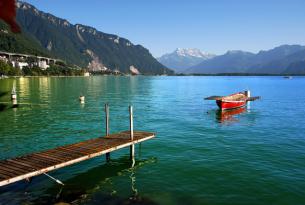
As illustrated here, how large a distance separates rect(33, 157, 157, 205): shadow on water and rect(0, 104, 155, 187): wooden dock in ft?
3.52

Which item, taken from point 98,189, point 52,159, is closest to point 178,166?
point 98,189

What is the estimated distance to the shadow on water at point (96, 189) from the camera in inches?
714

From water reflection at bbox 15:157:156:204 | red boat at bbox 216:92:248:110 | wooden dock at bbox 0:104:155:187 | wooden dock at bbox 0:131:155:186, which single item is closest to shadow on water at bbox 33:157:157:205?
water reflection at bbox 15:157:156:204

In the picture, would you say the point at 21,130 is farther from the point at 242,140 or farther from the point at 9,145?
the point at 242,140

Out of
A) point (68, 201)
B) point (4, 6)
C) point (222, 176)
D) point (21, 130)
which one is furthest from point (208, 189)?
point (21, 130)

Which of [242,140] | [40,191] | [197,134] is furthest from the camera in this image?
[197,134]

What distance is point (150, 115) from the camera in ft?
176

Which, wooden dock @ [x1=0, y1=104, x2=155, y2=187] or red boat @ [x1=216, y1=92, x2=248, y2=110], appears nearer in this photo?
wooden dock @ [x1=0, y1=104, x2=155, y2=187]

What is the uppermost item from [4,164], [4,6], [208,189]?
[4,6]

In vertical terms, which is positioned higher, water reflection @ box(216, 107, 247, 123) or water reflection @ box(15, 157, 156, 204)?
water reflection @ box(216, 107, 247, 123)

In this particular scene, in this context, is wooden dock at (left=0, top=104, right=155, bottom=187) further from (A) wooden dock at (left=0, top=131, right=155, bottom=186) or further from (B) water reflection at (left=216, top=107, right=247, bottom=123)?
(B) water reflection at (left=216, top=107, right=247, bottom=123)

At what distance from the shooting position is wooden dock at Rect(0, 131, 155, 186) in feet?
56.4

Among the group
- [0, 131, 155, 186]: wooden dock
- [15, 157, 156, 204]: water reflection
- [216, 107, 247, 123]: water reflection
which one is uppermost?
[0, 131, 155, 186]: wooden dock

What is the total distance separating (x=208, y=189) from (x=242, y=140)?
1484cm
